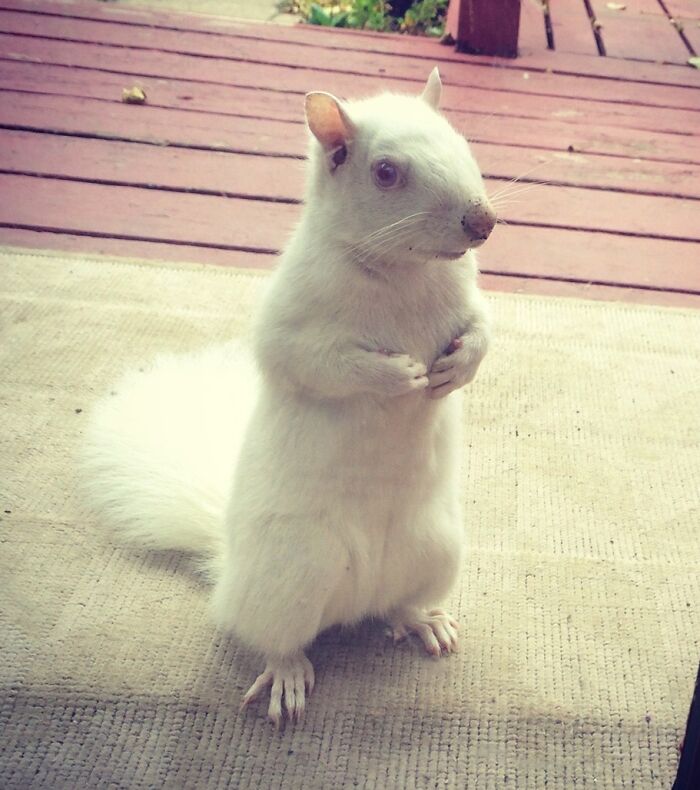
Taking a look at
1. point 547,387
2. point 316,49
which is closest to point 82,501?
point 547,387

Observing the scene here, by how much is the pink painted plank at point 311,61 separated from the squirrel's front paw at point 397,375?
237 centimetres

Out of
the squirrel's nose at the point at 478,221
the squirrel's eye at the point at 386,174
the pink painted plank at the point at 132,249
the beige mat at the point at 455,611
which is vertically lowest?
the pink painted plank at the point at 132,249

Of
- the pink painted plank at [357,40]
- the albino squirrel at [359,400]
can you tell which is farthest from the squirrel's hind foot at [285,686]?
the pink painted plank at [357,40]

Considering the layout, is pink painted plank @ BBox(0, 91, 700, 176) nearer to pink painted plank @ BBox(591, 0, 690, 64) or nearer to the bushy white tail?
pink painted plank @ BBox(591, 0, 690, 64)

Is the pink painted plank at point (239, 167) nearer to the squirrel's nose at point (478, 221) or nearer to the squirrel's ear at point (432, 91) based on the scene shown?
the squirrel's ear at point (432, 91)

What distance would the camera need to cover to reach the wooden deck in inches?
105

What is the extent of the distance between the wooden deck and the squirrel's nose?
136 cm

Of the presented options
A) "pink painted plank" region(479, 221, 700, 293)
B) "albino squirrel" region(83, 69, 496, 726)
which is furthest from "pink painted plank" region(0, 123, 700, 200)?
"albino squirrel" region(83, 69, 496, 726)

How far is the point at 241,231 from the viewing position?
270cm

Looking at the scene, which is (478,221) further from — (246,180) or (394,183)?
(246,180)

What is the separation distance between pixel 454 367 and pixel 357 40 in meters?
2.92

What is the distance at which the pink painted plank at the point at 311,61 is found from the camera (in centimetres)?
359

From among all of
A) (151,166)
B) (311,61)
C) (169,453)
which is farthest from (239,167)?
(169,453)

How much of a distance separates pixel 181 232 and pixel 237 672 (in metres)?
1.45
